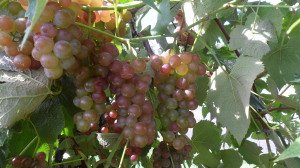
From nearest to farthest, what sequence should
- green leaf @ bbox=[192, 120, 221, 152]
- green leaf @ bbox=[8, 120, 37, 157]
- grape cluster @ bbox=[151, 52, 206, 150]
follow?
grape cluster @ bbox=[151, 52, 206, 150] → green leaf @ bbox=[8, 120, 37, 157] → green leaf @ bbox=[192, 120, 221, 152]

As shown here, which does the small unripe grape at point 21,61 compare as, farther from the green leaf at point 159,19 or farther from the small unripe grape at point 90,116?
the green leaf at point 159,19

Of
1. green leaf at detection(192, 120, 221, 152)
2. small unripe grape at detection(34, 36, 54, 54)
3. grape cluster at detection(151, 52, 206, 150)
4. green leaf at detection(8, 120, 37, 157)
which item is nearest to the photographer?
small unripe grape at detection(34, 36, 54, 54)

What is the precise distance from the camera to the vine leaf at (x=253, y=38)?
2.36 ft

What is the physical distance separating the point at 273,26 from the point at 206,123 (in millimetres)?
243

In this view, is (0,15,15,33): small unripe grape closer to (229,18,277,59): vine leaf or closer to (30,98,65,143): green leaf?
(30,98,65,143): green leaf

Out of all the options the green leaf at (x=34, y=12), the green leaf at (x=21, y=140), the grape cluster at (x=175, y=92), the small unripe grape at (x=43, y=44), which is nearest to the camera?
the green leaf at (x=34, y=12)

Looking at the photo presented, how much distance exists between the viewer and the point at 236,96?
26.9 inches

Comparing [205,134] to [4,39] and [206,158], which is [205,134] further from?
[4,39]

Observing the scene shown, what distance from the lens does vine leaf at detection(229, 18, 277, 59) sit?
2.36 ft

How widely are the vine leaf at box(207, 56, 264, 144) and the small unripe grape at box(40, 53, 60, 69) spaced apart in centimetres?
27

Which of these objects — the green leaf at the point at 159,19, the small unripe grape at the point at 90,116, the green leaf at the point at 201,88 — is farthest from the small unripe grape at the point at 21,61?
the green leaf at the point at 201,88

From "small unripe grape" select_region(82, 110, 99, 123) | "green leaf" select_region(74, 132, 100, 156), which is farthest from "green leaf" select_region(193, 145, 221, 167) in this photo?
"small unripe grape" select_region(82, 110, 99, 123)

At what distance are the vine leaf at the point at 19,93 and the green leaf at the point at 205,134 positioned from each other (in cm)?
36

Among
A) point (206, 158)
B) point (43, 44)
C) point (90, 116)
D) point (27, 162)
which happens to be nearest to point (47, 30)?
point (43, 44)
